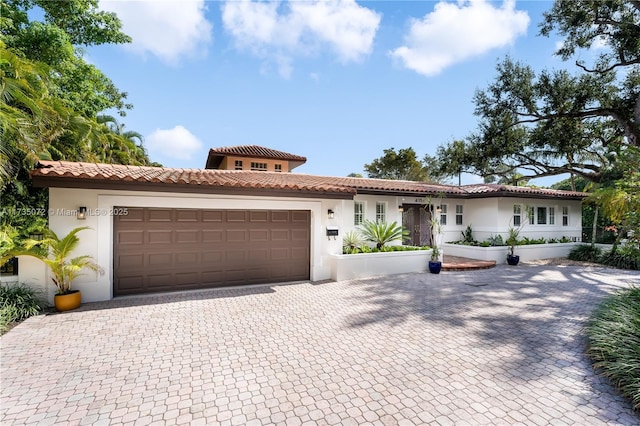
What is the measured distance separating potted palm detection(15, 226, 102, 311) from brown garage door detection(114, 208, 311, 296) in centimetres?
90

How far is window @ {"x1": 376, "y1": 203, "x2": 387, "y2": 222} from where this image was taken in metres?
13.9

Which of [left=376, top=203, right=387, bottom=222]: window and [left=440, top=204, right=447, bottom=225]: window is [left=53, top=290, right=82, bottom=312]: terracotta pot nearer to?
[left=376, top=203, right=387, bottom=222]: window

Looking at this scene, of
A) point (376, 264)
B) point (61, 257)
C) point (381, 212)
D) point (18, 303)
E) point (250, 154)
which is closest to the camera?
point (18, 303)

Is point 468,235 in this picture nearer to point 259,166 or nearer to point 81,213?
point 259,166

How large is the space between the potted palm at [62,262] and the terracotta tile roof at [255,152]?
1374 centimetres

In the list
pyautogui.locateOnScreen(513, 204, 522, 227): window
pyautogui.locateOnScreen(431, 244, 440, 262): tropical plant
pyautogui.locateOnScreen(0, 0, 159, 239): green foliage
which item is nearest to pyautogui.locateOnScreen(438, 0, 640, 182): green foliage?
pyautogui.locateOnScreen(513, 204, 522, 227): window

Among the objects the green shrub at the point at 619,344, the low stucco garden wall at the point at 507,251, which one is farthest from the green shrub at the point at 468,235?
the green shrub at the point at 619,344

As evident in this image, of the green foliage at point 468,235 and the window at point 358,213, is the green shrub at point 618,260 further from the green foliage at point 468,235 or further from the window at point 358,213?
the window at point 358,213

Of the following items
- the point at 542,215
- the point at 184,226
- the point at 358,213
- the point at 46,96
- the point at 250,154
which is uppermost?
the point at 250,154

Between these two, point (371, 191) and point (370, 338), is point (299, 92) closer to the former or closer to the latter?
point (371, 191)

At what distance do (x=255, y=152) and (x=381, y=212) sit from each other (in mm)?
11133

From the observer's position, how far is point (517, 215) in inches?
619

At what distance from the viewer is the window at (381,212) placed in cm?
1393

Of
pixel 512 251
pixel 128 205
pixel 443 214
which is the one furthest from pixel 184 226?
pixel 512 251
